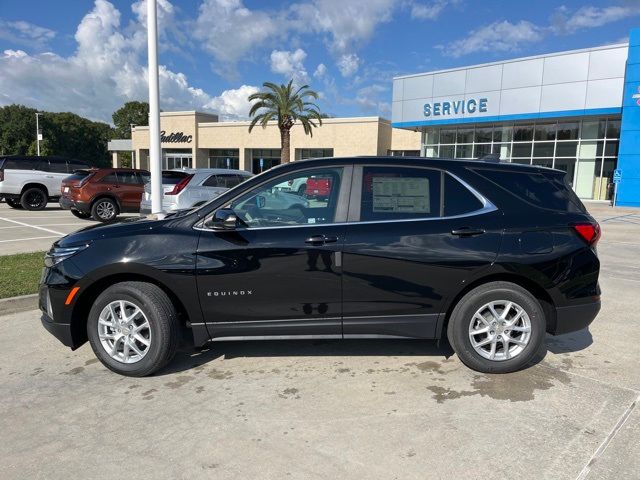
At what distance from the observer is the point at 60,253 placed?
3926 mm

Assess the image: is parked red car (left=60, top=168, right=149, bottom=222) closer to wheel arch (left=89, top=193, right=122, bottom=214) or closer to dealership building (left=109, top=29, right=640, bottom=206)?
wheel arch (left=89, top=193, right=122, bottom=214)

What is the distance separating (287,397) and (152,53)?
6.71m

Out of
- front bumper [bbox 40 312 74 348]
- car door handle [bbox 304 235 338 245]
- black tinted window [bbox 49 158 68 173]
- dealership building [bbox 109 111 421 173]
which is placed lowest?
front bumper [bbox 40 312 74 348]

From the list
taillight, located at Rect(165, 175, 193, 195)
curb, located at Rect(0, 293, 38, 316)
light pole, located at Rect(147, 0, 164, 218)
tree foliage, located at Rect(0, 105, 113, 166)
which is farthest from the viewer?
tree foliage, located at Rect(0, 105, 113, 166)

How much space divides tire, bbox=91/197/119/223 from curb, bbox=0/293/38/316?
30.2 ft

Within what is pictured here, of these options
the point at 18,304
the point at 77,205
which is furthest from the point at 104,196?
the point at 18,304

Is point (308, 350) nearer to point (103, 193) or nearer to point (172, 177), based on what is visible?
point (172, 177)

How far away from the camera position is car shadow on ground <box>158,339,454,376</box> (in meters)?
4.38

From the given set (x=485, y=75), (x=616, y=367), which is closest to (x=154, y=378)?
(x=616, y=367)

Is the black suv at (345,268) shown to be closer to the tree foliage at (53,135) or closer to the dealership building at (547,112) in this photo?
the dealership building at (547,112)

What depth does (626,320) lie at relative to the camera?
546 cm

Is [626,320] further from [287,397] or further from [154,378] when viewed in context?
[154,378]

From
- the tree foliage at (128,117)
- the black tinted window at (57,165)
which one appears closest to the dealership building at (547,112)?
the black tinted window at (57,165)

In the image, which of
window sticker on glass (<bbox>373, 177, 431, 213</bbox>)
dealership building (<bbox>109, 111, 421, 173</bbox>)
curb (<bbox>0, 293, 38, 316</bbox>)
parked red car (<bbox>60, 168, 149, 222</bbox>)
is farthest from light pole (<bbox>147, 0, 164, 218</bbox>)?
dealership building (<bbox>109, 111, 421, 173</bbox>)
